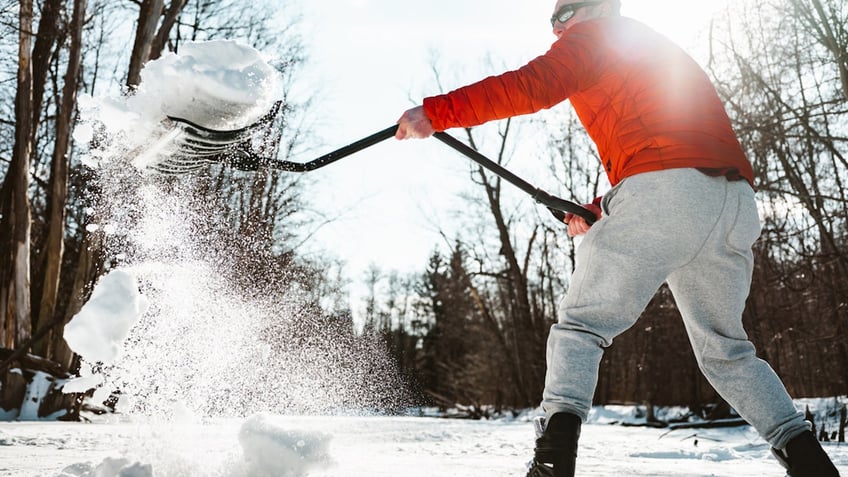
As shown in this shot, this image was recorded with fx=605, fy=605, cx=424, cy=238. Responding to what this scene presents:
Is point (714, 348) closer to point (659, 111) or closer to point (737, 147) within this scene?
point (737, 147)

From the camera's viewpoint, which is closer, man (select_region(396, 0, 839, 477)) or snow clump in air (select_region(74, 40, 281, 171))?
man (select_region(396, 0, 839, 477))

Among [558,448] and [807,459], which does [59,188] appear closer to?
[558,448]

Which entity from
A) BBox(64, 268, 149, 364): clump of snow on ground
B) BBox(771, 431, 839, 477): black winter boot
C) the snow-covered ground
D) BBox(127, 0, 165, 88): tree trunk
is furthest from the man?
BBox(127, 0, 165, 88): tree trunk

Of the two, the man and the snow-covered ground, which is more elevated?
the man

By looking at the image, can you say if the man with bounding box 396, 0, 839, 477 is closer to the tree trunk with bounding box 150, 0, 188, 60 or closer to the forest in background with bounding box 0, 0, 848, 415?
the forest in background with bounding box 0, 0, 848, 415

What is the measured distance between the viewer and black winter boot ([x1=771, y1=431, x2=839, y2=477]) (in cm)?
155

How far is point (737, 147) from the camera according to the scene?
176cm

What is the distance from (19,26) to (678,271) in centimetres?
1077

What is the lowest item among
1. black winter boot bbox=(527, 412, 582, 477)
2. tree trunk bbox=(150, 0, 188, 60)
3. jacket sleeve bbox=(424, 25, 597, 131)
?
black winter boot bbox=(527, 412, 582, 477)

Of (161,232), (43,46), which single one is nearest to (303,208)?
(43,46)

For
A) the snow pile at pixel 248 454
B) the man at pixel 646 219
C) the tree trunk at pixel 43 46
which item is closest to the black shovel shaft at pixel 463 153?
the man at pixel 646 219

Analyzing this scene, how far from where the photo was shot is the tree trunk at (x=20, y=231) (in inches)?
334

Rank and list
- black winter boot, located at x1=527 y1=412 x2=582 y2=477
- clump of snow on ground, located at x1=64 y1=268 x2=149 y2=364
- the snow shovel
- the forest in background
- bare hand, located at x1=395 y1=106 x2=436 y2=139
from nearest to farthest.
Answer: black winter boot, located at x1=527 y1=412 x2=582 y2=477
bare hand, located at x1=395 y1=106 x2=436 y2=139
clump of snow on ground, located at x1=64 y1=268 x2=149 y2=364
the snow shovel
the forest in background

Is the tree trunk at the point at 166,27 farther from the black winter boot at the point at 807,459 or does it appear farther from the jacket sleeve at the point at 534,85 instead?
the black winter boot at the point at 807,459
